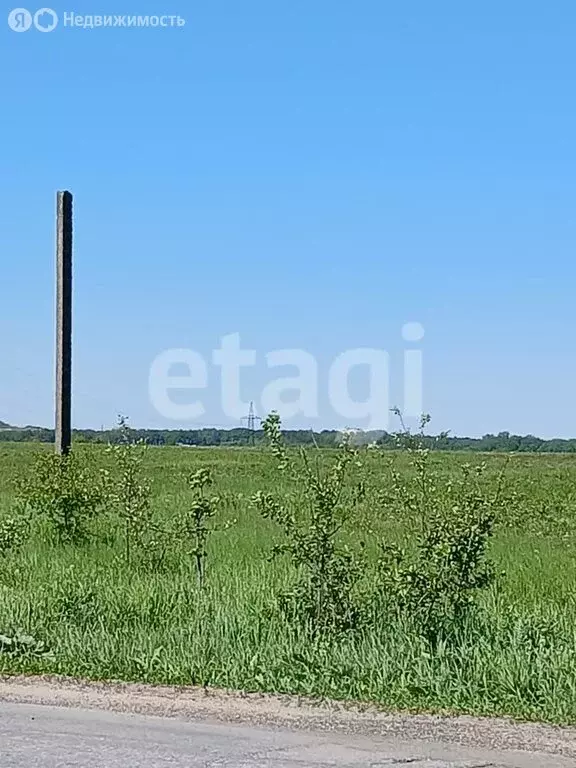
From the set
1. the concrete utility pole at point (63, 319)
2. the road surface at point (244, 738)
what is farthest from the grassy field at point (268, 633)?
the concrete utility pole at point (63, 319)

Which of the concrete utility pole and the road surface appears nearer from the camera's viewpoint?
the road surface

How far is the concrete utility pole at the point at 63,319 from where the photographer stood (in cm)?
1463

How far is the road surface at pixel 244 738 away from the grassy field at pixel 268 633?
0.46 m

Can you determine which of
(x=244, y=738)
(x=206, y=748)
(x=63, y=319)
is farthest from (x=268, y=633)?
(x=63, y=319)

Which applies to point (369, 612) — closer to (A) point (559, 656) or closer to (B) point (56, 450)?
(A) point (559, 656)

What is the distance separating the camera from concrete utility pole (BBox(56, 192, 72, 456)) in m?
14.6

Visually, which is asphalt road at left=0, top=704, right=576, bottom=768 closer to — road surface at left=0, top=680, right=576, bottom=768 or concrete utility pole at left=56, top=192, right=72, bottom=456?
road surface at left=0, top=680, right=576, bottom=768

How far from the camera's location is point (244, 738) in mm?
6113

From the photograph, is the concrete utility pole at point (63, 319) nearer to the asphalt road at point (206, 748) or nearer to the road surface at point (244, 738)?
the road surface at point (244, 738)

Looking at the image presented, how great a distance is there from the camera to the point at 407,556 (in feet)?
29.9

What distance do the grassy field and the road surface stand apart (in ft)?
1.52

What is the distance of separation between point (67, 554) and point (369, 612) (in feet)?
17.6

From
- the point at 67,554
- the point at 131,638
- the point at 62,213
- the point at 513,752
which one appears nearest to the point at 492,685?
the point at 513,752

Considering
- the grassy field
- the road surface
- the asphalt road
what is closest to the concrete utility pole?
the grassy field
